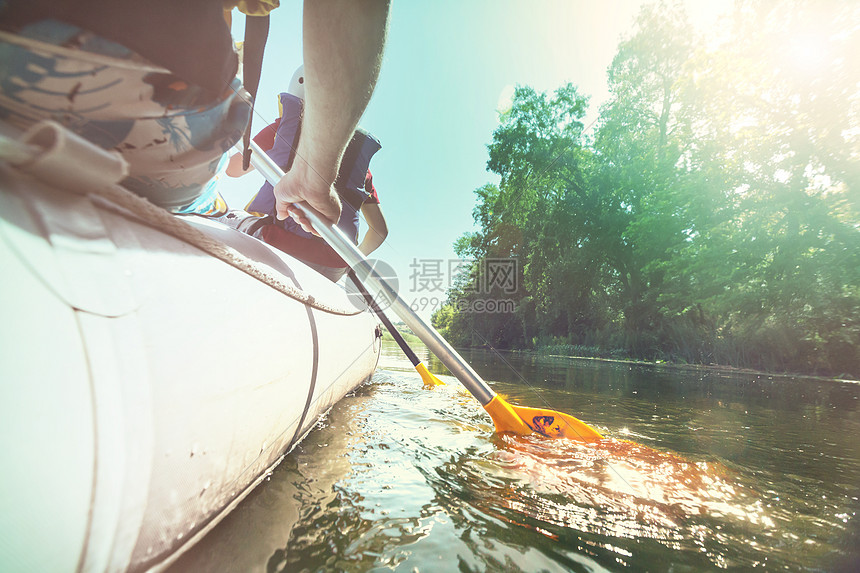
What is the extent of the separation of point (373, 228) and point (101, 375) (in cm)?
309

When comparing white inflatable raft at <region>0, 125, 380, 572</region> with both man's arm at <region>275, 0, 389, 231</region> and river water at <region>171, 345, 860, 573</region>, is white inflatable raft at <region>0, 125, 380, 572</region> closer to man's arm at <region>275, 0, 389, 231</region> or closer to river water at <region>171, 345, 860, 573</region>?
river water at <region>171, 345, 860, 573</region>

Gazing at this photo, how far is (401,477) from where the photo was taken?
130 centimetres

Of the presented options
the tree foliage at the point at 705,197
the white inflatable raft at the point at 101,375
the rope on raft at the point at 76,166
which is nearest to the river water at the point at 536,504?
the white inflatable raft at the point at 101,375

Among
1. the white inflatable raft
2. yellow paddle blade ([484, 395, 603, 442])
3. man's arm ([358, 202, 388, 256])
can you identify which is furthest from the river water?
man's arm ([358, 202, 388, 256])

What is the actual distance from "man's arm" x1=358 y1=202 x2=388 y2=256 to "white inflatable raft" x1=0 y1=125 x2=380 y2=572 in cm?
251

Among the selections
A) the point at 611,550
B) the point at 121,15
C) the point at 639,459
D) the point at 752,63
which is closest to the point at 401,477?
the point at 611,550

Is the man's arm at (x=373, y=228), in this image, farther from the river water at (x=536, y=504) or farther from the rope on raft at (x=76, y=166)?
the rope on raft at (x=76, y=166)

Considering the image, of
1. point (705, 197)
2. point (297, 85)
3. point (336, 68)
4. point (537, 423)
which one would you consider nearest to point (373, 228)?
point (297, 85)

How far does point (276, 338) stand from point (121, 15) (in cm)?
76

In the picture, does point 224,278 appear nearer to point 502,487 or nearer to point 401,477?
point 401,477

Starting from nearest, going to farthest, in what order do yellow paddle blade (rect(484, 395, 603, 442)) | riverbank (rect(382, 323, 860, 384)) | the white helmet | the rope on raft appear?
the rope on raft < yellow paddle blade (rect(484, 395, 603, 442)) < the white helmet < riverbank (rect(382, 323, 860, 384))

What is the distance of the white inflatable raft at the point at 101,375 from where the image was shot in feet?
1.39

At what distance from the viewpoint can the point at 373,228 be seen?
348 cm

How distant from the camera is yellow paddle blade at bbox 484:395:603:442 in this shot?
6.30 ft
